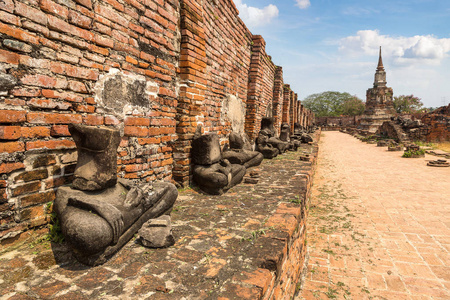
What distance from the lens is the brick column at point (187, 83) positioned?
3629 mm

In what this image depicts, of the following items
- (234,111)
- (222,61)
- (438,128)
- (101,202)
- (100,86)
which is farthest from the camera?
(438,128)

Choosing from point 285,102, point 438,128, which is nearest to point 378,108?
point 438,128

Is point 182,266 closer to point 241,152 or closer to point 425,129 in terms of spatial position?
point 241,152

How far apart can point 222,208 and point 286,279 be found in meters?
1.05

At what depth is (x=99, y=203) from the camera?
1.88m

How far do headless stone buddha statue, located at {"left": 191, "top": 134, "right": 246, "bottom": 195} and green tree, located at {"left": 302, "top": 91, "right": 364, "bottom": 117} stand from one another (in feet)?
163

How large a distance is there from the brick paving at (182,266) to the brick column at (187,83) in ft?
3.63

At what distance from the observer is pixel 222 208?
3020 millimetres

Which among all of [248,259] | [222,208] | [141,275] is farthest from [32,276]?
[222,208]

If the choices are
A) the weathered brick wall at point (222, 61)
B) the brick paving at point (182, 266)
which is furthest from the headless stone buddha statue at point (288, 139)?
the brick paving at point (182, 266)

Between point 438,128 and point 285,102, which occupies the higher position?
point 285,102

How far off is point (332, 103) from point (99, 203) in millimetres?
59524

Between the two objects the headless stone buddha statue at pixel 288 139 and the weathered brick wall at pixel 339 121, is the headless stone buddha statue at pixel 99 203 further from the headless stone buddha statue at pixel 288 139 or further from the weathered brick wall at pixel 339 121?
the weathered brick wall at pixel 339 121

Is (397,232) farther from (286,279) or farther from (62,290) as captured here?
(62,290)
